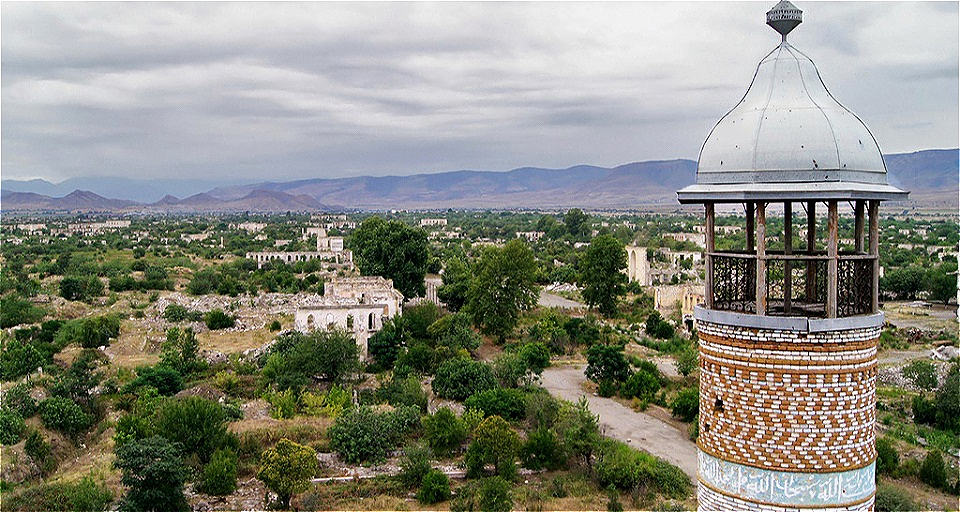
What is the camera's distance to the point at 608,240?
1564 inches

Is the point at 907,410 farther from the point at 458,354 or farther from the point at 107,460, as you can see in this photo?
the point at 107,460

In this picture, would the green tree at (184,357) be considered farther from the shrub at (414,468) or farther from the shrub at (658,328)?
the shrub at (658,328)

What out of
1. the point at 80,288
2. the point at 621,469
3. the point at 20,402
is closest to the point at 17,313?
the point at 80,288

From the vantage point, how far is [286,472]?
16.4 m

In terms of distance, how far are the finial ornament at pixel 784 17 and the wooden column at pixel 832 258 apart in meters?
1.30

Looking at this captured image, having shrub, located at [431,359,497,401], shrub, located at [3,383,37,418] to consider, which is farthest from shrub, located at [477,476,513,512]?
shrub, located at [3,383,37,418]

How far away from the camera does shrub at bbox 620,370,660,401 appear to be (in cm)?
2644

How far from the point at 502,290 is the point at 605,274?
6445 millimetres

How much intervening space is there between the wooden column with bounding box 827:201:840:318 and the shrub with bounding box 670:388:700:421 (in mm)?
19564

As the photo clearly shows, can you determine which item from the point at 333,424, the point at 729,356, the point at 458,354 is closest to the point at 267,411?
the point at 333,424

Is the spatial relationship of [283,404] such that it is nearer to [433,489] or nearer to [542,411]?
[433,489]

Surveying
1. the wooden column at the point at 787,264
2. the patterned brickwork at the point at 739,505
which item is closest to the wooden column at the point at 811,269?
the wooden column at the point at 787,264

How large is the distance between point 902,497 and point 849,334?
46.3 ft

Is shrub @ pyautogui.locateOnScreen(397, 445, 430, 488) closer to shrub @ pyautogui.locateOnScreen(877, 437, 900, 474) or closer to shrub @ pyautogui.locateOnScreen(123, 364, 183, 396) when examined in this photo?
shrub @ pyautogui.locateOnScreen(123, 364, 183, 396)
